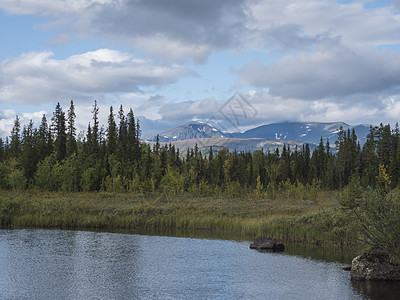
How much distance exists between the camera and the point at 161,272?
85.3 feet

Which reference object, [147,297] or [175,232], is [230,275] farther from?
[175,232]

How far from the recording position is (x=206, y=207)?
177 ft

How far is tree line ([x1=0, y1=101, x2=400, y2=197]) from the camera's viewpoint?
80688 mm

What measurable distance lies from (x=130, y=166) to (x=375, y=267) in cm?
7640

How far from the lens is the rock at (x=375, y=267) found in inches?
977

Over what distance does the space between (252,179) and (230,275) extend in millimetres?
110907

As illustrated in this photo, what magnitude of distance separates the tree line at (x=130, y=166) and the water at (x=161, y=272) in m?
44.7

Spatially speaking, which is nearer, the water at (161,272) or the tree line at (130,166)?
the water at (161,272)

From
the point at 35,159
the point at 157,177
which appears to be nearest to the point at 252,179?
the point at 157,177

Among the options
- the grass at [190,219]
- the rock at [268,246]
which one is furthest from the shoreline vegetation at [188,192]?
the rock at [268,246]

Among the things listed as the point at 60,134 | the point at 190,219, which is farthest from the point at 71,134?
the point at 190,219

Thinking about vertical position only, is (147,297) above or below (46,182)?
below

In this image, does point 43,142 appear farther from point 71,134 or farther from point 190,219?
point 190,219

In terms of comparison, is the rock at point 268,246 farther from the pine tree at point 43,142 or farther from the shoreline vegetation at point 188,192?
the pine tree at point 43,142
